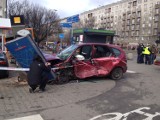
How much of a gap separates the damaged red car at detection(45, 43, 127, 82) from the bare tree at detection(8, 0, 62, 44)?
31.5 metres

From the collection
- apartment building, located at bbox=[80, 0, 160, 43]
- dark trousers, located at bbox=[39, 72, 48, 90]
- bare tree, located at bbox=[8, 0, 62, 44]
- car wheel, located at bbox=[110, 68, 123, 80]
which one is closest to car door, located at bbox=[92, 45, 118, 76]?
car wheel, located at bbox=[110, 68, 123, 80]

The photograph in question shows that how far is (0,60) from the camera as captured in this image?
11148mm

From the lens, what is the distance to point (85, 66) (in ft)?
33.8

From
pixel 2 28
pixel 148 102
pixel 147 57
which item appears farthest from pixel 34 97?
pixel 147 57

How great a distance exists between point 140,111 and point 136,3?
85.9m

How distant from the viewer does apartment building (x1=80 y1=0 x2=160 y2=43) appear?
262 feet

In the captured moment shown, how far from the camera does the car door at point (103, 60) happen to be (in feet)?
34.9

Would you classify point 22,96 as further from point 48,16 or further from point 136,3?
point 136,3

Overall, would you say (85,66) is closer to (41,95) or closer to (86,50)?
(86,50)

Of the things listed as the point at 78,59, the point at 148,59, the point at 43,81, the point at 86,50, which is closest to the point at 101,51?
the point at 86,50

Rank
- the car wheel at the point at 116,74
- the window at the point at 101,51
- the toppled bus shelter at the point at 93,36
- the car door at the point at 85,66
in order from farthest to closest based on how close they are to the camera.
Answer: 1. the toppled bus shelter at the point at 93,36
2. the car wheel at the point at 116,74
3. the window at the point at 101,51
4. the car door at the point at 85,66

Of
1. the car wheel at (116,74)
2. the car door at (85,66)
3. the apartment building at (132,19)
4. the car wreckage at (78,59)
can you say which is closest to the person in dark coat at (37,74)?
the car wreckage at (78,59)

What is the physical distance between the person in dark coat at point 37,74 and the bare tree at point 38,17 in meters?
33.5

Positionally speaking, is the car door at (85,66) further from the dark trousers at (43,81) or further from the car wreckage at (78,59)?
the dark trousers at (43,81)
